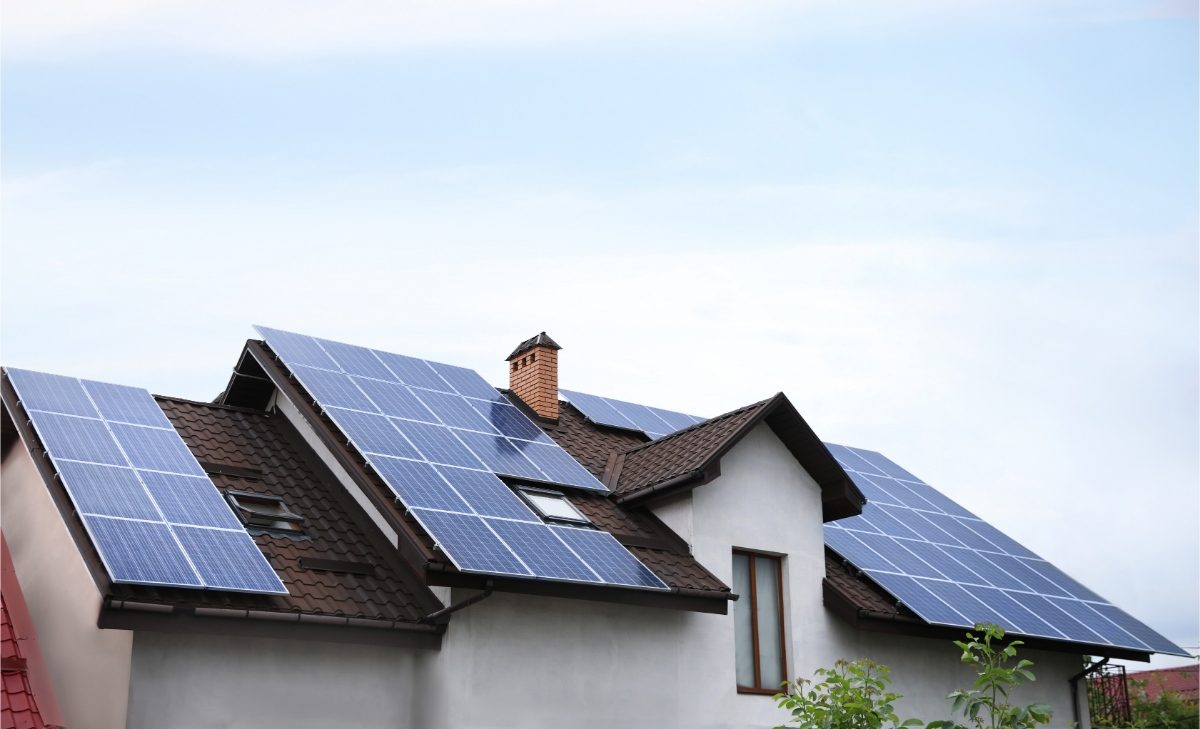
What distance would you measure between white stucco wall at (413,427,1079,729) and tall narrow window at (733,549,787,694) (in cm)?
19

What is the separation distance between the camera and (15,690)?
13.3 meters

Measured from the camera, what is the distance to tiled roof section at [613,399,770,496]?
19203mm

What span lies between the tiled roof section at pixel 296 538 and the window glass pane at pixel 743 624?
4.98m

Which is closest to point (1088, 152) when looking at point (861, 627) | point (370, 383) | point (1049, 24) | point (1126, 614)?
point (1049, 24)

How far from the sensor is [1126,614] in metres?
24.0

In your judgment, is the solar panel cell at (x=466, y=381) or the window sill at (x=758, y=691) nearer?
the window sill at (x=758, y=691)

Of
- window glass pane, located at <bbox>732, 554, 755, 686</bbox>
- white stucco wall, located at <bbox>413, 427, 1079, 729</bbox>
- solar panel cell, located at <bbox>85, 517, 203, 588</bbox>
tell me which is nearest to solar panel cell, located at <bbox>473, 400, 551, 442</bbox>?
white stucco wall, located at <bbox>413, 427, 1079, 729</bbox>

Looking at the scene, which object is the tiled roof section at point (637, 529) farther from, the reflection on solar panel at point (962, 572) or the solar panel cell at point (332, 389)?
the reflection on solar panel at point (962, 572)

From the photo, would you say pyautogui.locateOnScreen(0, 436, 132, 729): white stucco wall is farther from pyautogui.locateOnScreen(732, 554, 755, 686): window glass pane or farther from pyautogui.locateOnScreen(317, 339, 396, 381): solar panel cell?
pyautogui.locateOnScreen(732, 554, 755, 686): window glass pane

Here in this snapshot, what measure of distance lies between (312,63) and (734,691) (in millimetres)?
11139

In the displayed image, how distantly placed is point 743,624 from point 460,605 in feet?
16.9

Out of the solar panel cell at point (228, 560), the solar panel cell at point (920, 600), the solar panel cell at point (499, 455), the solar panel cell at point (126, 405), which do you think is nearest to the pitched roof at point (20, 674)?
the solar panel cell at point (228, 560)

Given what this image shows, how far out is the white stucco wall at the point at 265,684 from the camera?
1423 centimetres

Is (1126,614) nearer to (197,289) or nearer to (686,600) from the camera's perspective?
(686,600)
